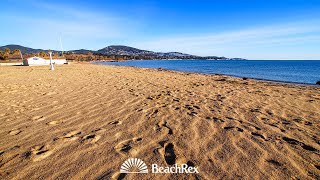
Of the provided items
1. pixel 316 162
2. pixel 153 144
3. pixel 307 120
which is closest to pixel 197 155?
pixel 153 144

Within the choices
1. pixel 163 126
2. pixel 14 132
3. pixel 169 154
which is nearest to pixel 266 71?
pixel 163 126

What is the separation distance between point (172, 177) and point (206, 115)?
274cm

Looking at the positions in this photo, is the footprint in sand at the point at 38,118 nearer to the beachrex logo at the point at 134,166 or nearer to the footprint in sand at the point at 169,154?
the beachrex logo at the point at 134,166

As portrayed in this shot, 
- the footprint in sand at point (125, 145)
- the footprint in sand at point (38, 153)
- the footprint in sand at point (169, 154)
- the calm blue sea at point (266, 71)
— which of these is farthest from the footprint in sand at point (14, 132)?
the calm blue sea at point (266, 71)

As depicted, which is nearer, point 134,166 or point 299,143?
point 134,166

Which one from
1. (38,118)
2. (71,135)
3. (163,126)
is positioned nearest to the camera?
(71,135)

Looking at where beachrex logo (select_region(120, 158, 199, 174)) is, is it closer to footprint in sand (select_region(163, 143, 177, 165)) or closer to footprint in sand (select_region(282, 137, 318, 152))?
footprint in sand (select_region(163, 143, 177, 165))

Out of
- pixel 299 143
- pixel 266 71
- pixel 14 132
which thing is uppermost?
pixel 299 143

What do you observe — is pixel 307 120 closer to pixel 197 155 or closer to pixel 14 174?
pixel 197 155

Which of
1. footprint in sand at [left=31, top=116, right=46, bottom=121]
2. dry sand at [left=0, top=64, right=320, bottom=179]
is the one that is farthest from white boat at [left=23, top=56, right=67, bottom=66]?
footprint in sand at [left=31, top=116, right=46, bottom=121]

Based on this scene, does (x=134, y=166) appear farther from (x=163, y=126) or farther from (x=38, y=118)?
(x=38, y=118)

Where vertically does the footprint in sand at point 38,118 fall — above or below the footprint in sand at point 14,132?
above

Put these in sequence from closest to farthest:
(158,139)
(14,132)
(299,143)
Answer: (299,143) < (158,139) < (14,132)

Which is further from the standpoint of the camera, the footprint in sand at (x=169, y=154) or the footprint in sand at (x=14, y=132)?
the footprint in sand at (x=14, y=132)
